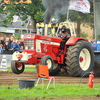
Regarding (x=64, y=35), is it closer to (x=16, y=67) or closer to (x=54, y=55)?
(x=54, y=55)

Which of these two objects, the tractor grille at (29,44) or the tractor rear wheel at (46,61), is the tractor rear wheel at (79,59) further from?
the tractor grille at (29,44)

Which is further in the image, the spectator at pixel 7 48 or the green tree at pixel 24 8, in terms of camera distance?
the green tree at pixel 24 8

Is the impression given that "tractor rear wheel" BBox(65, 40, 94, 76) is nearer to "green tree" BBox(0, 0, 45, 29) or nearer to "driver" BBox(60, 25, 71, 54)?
"driver" BBox(60, 25, 71, 54)

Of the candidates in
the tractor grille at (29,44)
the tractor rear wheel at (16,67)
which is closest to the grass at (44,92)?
the tractor rear wheel at (16,67)

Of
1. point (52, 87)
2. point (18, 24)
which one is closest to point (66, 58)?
point (52, 87)

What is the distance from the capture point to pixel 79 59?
11.0 metres

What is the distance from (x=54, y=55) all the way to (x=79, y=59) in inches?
41.4

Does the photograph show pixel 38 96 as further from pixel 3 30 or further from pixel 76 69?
pixel 3 30

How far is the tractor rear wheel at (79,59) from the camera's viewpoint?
10.4 metres

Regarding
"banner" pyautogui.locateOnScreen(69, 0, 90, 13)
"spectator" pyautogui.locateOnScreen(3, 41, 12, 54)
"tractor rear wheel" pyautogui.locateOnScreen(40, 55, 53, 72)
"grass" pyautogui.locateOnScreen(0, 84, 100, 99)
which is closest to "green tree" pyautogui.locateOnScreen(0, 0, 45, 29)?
"banner" pyautogui.locateOnScreen(69, 0, 90, 13)

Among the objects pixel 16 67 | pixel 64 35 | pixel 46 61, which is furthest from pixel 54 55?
pixel 16 67

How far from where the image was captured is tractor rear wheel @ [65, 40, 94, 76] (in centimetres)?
1039

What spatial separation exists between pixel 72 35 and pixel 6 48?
5984mm

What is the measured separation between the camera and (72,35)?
439 inches
